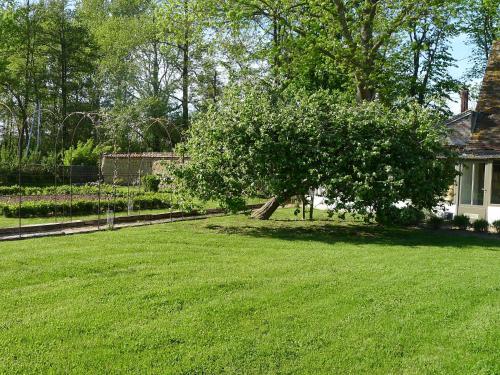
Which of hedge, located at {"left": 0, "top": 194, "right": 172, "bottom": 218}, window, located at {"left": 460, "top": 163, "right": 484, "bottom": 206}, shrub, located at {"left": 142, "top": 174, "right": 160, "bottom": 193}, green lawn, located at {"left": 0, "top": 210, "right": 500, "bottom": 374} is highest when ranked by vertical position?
window, located at {"left": 460, "top": 163, "right": 484, "bottom": 206}

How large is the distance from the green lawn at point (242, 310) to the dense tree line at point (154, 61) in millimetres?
→ 9938

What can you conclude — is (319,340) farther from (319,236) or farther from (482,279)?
(319,236)

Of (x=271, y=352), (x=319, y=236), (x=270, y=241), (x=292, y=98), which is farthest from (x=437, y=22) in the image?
(x=271, y=352)

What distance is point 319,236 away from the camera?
12992 mm

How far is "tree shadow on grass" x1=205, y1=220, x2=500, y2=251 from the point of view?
12406mm

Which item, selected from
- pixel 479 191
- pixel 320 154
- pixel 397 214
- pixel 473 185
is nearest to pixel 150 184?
pixel 320 154

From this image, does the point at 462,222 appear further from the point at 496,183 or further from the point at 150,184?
the point at 150,184

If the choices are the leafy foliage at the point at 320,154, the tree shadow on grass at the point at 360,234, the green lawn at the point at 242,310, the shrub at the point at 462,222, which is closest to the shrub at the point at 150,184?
the tree shadow on grass at the point at 360,234

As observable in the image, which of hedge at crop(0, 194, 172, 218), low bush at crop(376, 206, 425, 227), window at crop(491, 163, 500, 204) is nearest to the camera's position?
low bush at crop(376, 206, 425, 227)

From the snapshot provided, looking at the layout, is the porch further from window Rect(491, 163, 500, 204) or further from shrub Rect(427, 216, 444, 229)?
shrub Rect(427, 216, 444, 229)

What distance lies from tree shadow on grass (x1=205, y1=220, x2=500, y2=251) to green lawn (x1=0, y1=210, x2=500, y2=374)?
1962 millimetres

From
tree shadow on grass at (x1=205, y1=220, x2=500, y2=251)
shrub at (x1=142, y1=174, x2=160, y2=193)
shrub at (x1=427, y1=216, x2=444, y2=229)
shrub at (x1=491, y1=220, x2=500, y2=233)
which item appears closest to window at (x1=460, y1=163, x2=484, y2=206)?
shrub at (x1=491, y1=220, x2=500, y2=233)

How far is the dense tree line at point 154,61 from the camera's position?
18312 mm

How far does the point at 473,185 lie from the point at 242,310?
1367 cm
